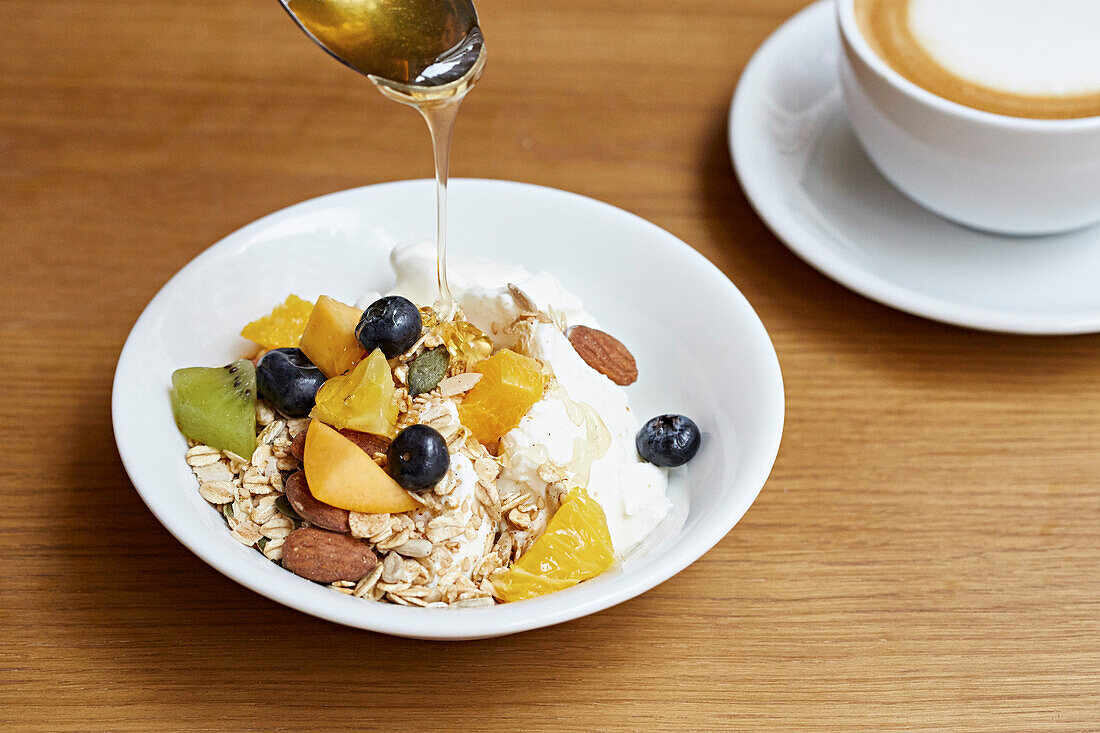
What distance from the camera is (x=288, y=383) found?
1.22m

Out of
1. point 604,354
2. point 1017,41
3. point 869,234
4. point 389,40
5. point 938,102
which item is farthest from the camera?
point 869,234

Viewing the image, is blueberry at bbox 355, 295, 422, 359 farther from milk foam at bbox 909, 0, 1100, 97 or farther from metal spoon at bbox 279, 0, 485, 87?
milk foam at bbox 909, 0, 1100, 97

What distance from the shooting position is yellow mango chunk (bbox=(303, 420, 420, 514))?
3.64 ft

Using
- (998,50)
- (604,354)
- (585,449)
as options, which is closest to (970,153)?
(998,50)

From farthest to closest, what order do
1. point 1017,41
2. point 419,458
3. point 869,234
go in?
1. point 869,234
2. point 1017,41
3. point 419,458

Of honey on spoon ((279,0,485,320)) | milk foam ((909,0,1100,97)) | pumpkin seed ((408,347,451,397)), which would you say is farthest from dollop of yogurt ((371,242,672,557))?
milk foam ((909,0,1100,97))

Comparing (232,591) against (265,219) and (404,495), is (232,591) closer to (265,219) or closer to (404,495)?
(404,495)

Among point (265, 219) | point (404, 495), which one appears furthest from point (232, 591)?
point (265, 219)

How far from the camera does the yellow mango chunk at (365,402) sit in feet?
3.80

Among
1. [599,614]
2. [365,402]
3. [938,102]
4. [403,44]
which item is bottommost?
[599,614]

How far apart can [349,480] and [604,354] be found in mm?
416

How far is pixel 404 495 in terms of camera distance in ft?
3.71

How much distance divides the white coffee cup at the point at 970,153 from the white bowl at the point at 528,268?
42cm

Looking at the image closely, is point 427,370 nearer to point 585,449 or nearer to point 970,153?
point 585,449
